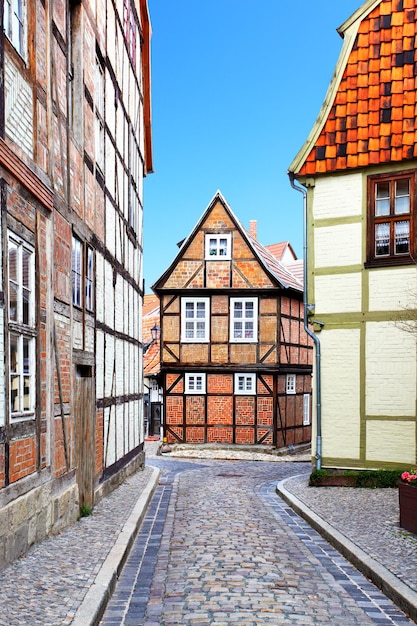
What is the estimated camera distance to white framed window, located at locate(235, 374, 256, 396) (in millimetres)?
24109

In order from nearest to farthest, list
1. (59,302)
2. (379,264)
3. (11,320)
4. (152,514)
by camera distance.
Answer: (11,320)
(59,302)
(152,514)
(379,264)

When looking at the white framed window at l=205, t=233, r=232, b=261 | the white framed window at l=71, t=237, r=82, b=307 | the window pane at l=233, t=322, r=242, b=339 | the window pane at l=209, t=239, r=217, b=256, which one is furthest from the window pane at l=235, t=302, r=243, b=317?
the white framed window at l=71, t=237, r=82, b=307

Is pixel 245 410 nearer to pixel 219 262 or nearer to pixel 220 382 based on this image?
pixel 220 382

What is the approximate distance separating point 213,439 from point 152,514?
1348 centimetres

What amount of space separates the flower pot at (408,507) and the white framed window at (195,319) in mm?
15884

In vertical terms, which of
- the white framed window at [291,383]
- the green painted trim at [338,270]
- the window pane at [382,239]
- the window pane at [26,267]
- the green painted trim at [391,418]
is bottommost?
the white framed window at [291,383]

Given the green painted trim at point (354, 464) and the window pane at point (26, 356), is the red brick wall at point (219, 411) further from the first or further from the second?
the window pane at point (26, 356)

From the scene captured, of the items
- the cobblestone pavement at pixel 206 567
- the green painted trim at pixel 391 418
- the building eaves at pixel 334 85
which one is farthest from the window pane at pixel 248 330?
the cobblestone pavement at pixel 206 567

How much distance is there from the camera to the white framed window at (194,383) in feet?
79.6

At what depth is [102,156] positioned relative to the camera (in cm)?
1166

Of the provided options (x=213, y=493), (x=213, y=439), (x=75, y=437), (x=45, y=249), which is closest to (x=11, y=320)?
(x=45, y=249)

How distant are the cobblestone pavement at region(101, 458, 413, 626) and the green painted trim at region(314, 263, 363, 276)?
449 cm

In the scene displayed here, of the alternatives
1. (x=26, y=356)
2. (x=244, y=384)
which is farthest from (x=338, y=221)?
(x=244, y=384)

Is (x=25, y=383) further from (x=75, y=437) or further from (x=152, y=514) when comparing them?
(x=152, y=514)
